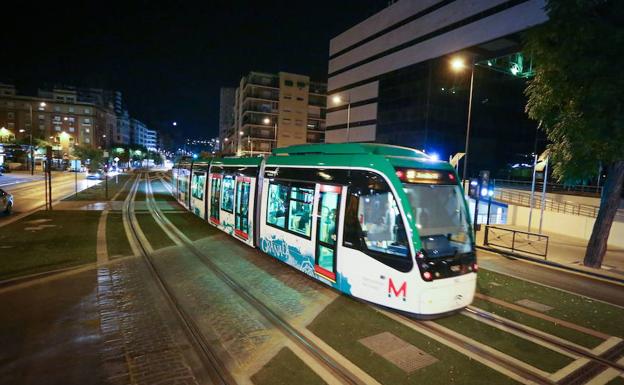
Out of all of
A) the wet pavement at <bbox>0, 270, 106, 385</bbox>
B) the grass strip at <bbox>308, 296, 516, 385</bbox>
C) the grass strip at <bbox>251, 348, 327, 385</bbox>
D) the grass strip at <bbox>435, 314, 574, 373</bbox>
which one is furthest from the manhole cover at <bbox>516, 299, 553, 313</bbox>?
the wet pavement at <bbox>0, 270, 106, 385</bbox>

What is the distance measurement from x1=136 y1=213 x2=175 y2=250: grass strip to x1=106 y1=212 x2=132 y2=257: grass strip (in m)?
0.78

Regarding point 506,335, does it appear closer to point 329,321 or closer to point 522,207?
point 329,321

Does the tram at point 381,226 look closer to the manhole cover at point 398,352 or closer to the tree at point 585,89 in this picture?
the manhole cover at point 398,352

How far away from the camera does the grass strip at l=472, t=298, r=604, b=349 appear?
20.4 ft

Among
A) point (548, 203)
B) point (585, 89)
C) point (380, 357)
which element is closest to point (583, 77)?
point (585, 89)

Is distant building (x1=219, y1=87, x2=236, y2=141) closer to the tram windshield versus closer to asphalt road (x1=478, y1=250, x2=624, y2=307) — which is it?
asphalt road (x1=478, y1=250, x2=624, y2=307)

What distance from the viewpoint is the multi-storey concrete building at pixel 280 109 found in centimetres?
7719

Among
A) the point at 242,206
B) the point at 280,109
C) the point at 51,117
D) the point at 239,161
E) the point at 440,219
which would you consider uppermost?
the point at 280,109

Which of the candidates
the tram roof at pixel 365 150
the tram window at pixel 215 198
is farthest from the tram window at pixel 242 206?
the tram roof at pixel 365 150

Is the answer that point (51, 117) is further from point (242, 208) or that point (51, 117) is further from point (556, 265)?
point (556, 265)

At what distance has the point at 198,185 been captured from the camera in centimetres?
1784

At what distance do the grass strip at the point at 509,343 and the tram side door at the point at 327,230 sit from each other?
2358 mm

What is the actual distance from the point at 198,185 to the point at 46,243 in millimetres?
6981

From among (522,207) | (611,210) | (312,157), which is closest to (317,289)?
(312,157)
